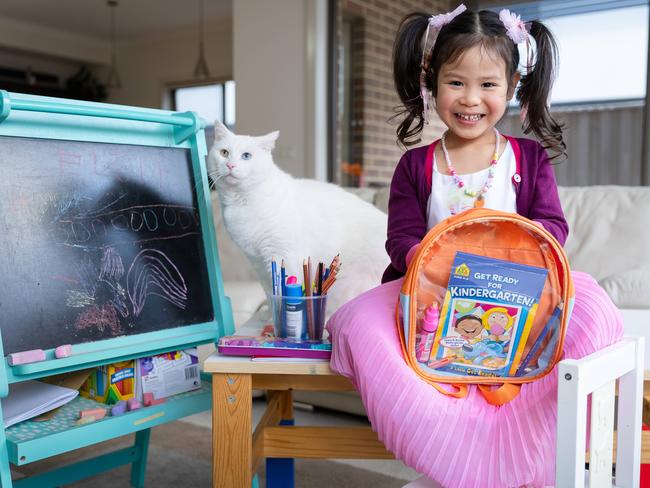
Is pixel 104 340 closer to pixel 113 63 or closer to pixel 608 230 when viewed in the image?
pixel 608 230

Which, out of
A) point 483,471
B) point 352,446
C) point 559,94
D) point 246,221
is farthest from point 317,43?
point 483,471

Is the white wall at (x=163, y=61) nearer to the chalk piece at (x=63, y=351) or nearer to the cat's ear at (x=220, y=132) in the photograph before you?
the cat's ear at (x=220, y=132)

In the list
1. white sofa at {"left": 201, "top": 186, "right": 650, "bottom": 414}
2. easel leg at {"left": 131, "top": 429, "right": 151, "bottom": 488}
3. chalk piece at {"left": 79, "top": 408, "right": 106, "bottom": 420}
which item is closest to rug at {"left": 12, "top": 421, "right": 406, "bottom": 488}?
easel leg at {"left": 131, "top": 429, "right": 151, "bottom": 488}

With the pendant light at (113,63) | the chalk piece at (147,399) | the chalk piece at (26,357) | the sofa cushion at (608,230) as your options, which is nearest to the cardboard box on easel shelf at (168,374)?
the chalk piece at (147,399)

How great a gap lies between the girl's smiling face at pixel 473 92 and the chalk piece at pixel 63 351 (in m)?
0.90

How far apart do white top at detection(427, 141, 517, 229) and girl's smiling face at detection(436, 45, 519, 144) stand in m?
0.09

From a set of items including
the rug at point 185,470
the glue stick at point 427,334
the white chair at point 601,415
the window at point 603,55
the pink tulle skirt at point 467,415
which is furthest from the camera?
the window at point 603,55

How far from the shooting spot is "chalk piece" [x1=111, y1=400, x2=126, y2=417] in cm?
130

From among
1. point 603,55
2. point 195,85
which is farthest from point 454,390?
point 195,85

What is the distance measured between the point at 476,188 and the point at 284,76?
362 cm

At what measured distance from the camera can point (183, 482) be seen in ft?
6.07

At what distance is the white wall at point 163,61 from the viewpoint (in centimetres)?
723

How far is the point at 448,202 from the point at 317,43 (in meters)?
3.51

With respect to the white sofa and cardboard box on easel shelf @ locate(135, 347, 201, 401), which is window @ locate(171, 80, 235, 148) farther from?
cardboard box on easel shelf @ locate(135, 347, 201, 401)
